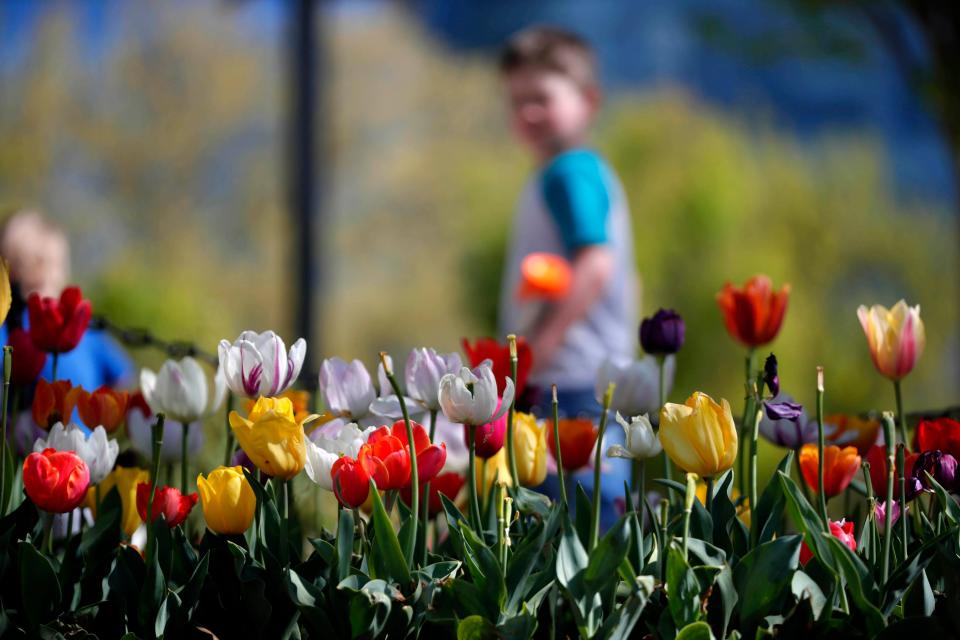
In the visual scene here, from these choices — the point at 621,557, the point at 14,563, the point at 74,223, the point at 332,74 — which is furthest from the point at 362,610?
the point at 332,74

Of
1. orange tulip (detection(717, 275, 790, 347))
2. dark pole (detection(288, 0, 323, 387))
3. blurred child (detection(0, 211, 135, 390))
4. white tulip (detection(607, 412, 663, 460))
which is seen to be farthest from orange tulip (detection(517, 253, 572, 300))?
dark pole (detection(288, 0, 323, 387))

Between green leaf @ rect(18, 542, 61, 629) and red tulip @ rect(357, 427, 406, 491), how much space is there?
8.6 inches

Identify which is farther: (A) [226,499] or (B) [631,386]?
(B) [631,386]

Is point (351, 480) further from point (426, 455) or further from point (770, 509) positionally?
point (770, 509)

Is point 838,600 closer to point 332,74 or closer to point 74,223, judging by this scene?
point 74,223

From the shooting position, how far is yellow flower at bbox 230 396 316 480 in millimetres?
748

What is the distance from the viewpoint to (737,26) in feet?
19.0

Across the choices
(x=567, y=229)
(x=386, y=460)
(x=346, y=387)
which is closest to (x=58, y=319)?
(x=346, y=387)

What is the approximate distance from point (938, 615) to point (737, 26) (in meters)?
5.49

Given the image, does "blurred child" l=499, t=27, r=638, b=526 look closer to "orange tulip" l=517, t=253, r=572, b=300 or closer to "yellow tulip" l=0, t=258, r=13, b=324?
"orange tulip" l=517, t=253, r=572, b=300

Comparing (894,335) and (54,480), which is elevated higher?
(894,335)

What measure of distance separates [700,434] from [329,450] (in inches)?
10.0

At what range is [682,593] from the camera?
670mm

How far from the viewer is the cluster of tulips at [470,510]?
69 cm
